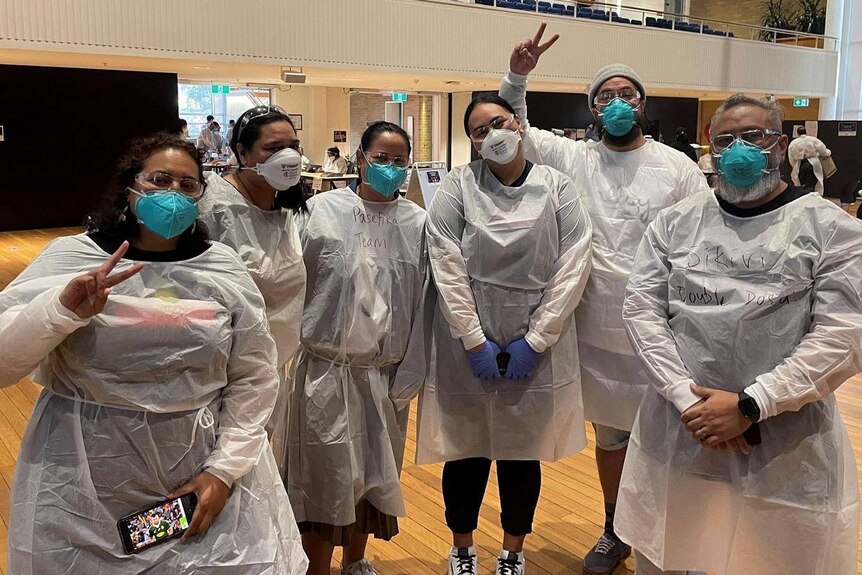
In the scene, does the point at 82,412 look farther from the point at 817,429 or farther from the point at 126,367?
the point at 817,429

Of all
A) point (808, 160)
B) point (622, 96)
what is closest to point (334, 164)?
point (808, 160)

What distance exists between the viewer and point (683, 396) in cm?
184

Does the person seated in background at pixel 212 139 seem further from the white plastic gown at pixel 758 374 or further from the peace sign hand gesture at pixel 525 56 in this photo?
the white plastic gown at pixel 758 374

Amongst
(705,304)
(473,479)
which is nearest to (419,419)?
(473,479)

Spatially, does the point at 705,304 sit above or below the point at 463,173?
below

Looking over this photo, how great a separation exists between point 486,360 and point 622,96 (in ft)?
3.39

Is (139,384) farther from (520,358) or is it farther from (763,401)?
(763,401)

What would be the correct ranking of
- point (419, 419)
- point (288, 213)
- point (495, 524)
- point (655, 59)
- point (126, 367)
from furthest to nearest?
point (655, 59)
point (495, 524)
point (419, 419)
point (288, 213)
point (126, 367)

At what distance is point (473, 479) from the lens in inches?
100

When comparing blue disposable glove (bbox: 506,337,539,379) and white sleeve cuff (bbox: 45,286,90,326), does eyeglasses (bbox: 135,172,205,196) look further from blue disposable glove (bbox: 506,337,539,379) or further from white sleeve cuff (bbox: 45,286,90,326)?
blue disposable glove (bbox: 506,337,539,379)

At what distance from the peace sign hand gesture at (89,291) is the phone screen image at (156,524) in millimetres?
434

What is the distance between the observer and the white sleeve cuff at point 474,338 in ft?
7.66

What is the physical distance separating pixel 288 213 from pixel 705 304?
3.92ft

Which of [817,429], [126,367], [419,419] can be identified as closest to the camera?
[126,367]
